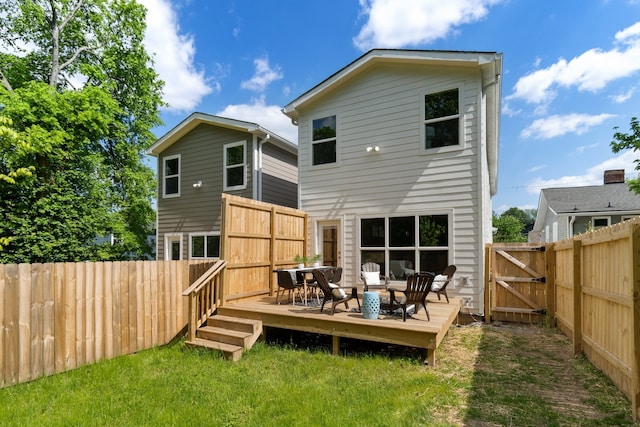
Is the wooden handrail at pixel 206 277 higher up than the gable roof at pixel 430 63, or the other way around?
the gable roof at pixel 430 63

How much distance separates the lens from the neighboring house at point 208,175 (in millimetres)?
10977

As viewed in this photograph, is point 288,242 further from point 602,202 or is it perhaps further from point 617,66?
point 602,202

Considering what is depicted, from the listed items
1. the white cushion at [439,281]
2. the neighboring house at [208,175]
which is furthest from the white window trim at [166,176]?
the white cushion at [439,281]

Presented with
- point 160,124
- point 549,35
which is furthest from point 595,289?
point 160,124

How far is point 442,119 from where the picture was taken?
7793 millimetres

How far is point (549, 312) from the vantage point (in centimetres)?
724

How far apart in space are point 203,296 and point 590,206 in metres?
18.2

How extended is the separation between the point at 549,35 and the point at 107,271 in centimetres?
1387

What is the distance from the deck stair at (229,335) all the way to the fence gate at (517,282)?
510cm

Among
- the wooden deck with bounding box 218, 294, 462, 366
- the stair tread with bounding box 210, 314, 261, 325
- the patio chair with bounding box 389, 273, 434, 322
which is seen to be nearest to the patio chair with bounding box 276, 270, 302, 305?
the wooden deck with bounding box 218, 294, 462, 366

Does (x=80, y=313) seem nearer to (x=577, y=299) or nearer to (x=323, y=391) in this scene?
(x=323, y=391)

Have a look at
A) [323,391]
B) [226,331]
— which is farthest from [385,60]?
[323,391]

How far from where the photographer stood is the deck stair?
5133 mm

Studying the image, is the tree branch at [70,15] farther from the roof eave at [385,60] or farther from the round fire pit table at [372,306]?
the round fire pit table at [372,306]
